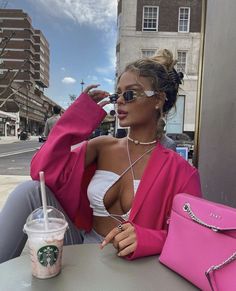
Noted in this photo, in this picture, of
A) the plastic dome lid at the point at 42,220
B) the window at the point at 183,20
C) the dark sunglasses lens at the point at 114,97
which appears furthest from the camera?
the window at the point at 183,20

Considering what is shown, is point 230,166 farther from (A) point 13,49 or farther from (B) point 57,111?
(A) point 13,49

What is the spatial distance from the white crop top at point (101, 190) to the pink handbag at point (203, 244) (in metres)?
0.54

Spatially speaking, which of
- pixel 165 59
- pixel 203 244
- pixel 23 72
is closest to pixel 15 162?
pixel 165 59

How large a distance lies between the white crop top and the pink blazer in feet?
0.21

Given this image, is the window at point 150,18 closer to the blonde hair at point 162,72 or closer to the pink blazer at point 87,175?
the blonde hair at point 162,72

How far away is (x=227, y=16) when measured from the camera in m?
2.43

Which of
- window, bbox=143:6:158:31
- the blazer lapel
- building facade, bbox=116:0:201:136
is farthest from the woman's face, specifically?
window, bbox=143:6:158:31

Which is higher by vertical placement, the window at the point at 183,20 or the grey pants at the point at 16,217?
the window at the point at 183,20

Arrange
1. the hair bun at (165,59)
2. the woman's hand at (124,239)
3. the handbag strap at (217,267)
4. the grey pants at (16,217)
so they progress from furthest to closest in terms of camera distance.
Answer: the hair bun at (165,59), the grey pants at (16,217), the woman's hand at (124,239), the handbag strap at (217,267)

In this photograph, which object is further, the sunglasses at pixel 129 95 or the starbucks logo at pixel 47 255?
the sunglasses at pixel 129 95

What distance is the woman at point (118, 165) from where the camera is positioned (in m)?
1.42

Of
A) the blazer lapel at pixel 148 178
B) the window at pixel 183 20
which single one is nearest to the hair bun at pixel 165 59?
the blazer lapel at pixel 148 178

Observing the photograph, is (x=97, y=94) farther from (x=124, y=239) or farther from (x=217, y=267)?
(x=217, y=267)

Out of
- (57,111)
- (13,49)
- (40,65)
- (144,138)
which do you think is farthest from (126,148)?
(40,65)
